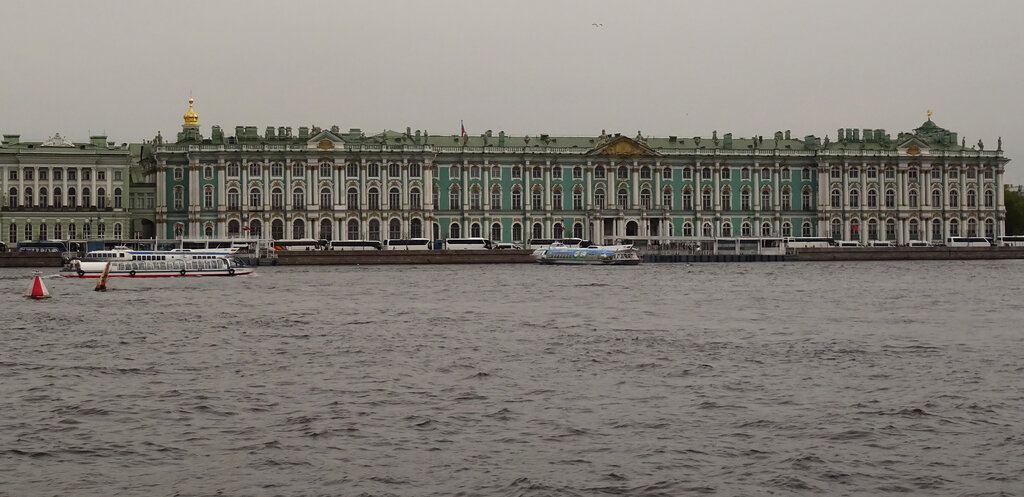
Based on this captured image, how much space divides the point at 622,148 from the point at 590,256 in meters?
15.1

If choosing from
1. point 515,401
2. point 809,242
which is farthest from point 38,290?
point 809,242

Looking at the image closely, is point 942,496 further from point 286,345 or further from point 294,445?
point 286,345

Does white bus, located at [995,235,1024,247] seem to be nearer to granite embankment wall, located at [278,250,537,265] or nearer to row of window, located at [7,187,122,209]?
granite embankment wall, located at [278,250,537,265]

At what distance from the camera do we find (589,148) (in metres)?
96.9

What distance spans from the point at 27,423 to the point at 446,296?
28322 mm

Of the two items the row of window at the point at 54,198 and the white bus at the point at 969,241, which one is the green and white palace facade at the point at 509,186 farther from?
the white bus at the point at 969,241

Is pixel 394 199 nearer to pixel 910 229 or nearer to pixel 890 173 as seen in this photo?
pixel 890 173

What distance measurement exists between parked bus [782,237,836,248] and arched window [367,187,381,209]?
27209 mm

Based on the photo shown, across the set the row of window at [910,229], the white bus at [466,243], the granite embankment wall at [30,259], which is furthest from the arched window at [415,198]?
the row of window at [910,229]

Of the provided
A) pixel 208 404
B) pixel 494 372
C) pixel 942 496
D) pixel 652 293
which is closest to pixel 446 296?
pixel 652 293

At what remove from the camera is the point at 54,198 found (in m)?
90.1

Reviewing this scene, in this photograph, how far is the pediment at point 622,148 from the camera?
314 feet

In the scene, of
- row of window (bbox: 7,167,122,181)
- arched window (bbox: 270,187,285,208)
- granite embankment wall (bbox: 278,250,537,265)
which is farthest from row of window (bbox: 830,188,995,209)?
row of window (bbox: 7,167,122,181)

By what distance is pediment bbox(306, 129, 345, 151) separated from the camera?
91.9 m
